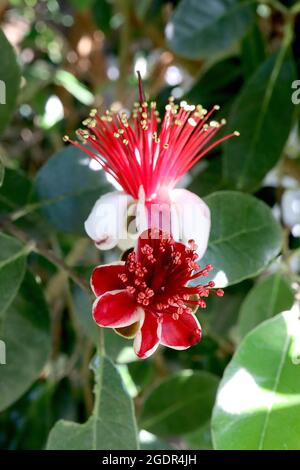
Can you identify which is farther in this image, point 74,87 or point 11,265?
point 74,87

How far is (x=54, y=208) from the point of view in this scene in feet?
3.26

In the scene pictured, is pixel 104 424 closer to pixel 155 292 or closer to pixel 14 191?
pixel 155 292

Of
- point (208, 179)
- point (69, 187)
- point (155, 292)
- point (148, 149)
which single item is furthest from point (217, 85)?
point (155, 292)

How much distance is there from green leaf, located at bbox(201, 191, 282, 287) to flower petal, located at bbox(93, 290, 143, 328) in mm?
125

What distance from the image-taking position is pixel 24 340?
0.92 meters

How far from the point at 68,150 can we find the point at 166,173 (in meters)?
0.24

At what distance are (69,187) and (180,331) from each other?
0.33m

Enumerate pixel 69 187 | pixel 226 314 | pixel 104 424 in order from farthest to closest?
pixel 226 314
pixel 69 187
pixel 104 424

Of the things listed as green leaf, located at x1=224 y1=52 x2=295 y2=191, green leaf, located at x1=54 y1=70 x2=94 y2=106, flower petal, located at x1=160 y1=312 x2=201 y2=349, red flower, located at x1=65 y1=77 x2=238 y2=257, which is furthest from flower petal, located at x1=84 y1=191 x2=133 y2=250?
green leaf, located at x1=54 y1=70 x2=94 y2=106

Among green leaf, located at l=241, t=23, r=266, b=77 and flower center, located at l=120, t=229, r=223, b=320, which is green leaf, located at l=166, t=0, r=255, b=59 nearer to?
green leaf, located at l=241, t=23, r=266, b=77

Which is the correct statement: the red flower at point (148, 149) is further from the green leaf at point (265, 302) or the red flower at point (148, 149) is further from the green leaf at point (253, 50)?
the green leaf at point (253, 50)

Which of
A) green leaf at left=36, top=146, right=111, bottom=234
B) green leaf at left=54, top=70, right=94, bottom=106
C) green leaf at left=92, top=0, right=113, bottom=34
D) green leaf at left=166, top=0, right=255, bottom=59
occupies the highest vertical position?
green leaf at left=92, top=0, right=113, bottom=34

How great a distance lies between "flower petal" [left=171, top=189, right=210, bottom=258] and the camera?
29.5 inches
